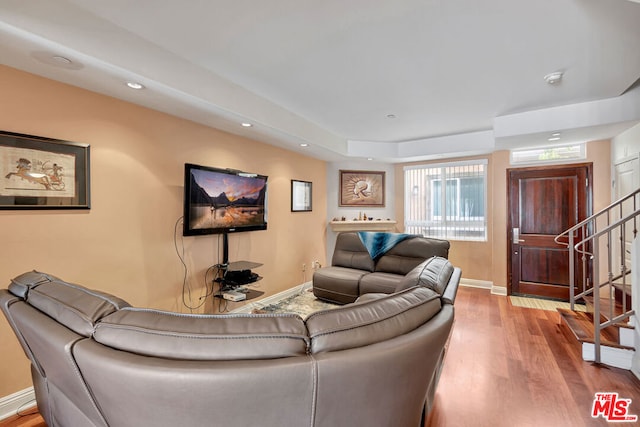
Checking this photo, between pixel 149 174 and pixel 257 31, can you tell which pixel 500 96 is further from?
pixel 149 174

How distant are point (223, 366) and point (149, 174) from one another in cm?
242

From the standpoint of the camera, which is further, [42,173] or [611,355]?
[611,355]

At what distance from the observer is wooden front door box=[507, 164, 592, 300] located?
13.5ft

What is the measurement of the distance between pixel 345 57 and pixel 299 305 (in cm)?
320

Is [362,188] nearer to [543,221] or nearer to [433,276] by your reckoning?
[543,221]

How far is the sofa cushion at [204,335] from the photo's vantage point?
2.79ft

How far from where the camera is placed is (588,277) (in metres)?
4.01

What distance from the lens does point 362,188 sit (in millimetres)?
5730

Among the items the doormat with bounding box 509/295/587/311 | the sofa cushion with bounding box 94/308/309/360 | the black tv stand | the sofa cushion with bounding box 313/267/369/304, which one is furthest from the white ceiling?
the doormat with bounding box 509/295/587/311

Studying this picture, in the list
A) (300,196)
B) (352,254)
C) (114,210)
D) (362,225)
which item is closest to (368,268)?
(352,254)

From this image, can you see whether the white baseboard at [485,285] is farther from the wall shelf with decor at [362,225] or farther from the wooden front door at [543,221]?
the wall shelf with decor at [362,225]

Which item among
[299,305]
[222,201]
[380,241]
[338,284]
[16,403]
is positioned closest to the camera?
[16,403]

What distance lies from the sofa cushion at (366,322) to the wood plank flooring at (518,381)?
121cm

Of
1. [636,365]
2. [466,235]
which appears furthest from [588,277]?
[636,365]
